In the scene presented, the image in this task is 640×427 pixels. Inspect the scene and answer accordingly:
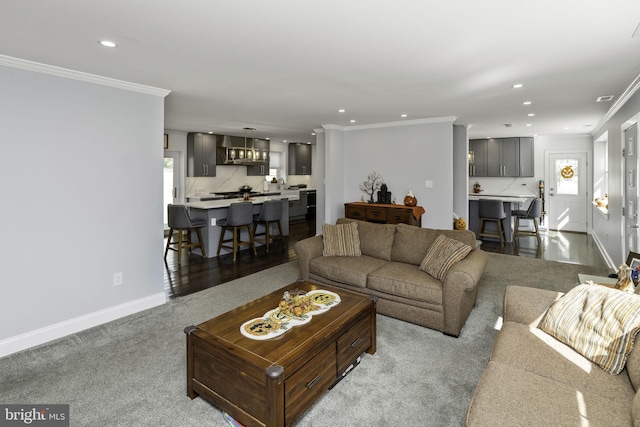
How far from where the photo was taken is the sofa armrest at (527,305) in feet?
7.42

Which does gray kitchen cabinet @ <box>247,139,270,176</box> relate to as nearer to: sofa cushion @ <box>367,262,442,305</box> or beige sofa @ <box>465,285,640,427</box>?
sofa cushion @ <box>367,262,442,305</box>

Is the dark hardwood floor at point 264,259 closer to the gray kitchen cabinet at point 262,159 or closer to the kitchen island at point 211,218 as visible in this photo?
the kitchen island at point 211,218

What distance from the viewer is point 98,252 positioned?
11.1 feet

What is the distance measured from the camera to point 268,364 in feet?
5.94

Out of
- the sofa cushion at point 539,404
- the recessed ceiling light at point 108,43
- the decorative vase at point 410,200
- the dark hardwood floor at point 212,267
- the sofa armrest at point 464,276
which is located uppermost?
the recessed ceiling light at point 108,43

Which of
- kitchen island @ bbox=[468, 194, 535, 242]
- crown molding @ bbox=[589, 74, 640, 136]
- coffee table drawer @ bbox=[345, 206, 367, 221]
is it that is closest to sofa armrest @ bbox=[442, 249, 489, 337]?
crown molding @ bbox=[589, 74, 640, 136]

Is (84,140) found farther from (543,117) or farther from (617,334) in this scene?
(543,117)

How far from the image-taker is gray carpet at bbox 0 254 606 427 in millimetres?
2049

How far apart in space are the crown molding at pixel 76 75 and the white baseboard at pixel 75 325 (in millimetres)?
2186

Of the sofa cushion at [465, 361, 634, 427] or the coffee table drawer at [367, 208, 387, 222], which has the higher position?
the coffee table drawer at [367, 208, 387, 222]

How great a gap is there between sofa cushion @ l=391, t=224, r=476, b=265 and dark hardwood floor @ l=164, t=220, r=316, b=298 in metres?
2.22

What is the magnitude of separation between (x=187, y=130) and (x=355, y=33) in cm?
641

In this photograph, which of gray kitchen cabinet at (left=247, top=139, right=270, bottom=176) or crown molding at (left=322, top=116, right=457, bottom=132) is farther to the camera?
gray kitchen cabinet at (left=247, top=139, right=270, bottom=176)

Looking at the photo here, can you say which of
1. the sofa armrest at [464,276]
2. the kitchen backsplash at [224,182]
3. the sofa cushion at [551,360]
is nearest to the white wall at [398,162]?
the sofa armrest at [464,276]
